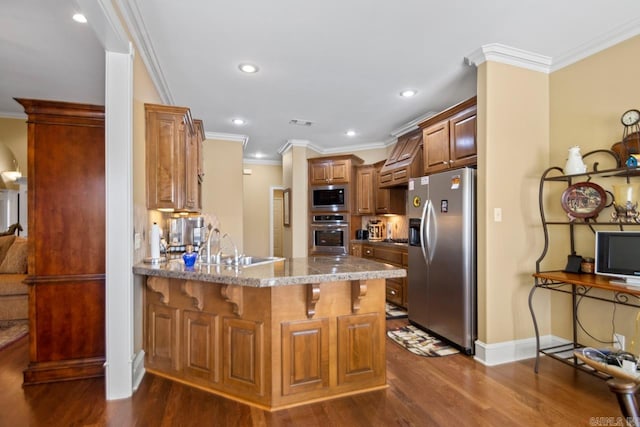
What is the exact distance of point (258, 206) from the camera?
25.2ft

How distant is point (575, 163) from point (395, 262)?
2429 millimetres

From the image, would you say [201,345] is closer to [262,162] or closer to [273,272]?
[273,272]

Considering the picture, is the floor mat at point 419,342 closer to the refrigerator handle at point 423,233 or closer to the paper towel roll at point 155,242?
the refrigerator handle at point 423,233

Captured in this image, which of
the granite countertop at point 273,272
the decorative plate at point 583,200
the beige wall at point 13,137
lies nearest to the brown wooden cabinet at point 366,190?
the decorative plate at point 583,200

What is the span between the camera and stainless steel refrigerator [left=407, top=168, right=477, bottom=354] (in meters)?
3.03

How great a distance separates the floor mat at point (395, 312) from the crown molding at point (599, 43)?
316cm

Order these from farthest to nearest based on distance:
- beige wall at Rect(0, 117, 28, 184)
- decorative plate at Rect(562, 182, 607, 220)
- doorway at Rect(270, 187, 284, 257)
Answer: doorway at Rect(270, 187, 284, 257) → beige wall at Rect(0, 117, 28, 184) → decorative plate at Rect(562, 182, 607, 220)

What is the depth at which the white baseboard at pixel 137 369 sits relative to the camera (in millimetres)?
2364

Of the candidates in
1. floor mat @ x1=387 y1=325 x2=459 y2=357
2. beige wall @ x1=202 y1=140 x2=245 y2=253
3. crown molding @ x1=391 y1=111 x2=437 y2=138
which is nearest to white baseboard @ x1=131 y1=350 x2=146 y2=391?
floor mat @ x1=387 y1=325 x2=459 y2=357

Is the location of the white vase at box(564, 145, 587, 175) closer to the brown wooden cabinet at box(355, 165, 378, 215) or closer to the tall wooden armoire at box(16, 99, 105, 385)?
the brown wooden cabinet at box(355, 165, 378, 215)

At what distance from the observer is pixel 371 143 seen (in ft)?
20.1

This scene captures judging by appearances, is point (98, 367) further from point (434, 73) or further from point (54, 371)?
point (434, 73)

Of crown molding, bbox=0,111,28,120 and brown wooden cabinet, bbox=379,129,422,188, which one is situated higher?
crown molding, bbox=0,111,28,120

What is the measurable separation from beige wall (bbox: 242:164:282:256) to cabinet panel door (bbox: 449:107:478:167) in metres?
5.01
